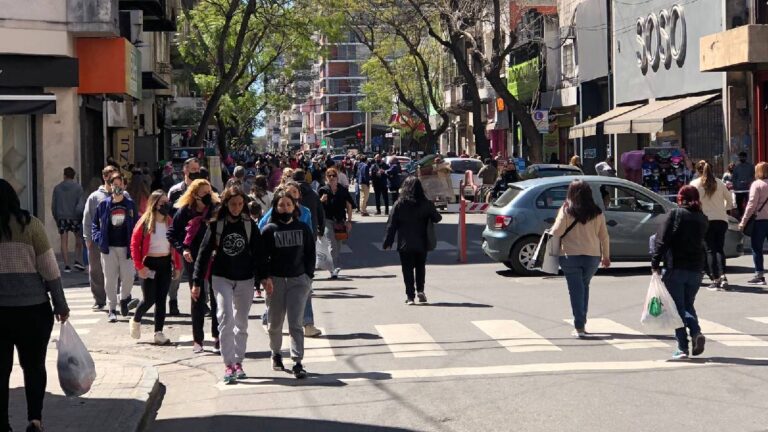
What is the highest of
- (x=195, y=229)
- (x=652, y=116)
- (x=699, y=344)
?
(x=652, y=116)

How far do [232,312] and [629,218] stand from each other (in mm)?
9809

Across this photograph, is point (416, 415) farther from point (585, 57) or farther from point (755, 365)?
point (585, 57)

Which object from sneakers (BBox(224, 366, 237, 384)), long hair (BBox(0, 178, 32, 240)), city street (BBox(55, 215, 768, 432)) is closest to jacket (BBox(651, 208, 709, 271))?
city street (BBox(55, 215, 768, 432))

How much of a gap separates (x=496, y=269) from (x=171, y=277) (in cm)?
843

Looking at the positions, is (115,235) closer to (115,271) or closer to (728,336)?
(115,271)

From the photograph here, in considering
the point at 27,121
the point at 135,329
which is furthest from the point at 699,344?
the point at 27,121

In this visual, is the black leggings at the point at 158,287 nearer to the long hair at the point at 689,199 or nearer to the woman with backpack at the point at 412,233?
the woman with backpack at the point at 412,233

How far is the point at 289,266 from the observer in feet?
37.0

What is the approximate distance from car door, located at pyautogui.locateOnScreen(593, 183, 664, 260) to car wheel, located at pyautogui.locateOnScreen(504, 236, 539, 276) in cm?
122

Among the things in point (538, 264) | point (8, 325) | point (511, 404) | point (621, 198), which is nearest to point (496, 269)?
point (621, 198)

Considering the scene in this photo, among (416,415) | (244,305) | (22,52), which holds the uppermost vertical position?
(22,52)

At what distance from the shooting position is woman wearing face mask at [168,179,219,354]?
12.7m

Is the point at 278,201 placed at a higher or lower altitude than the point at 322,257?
higher

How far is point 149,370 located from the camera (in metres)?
11.4
